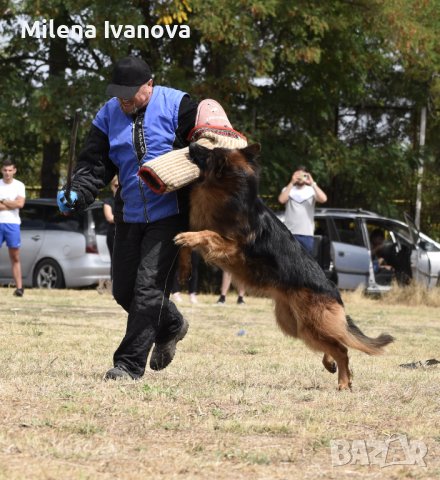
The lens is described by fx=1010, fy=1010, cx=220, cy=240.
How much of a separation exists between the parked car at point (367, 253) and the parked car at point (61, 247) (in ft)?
10.6

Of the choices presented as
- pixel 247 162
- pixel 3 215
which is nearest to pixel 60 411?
pixel 247 162

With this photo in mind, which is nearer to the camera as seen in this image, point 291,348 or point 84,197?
point 84,197

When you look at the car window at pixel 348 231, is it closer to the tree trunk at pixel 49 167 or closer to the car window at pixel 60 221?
the car window at pixel 60 221

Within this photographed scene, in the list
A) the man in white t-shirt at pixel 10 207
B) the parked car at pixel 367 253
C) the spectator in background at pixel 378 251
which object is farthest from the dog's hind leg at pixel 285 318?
the spectator in background at pixel 378 251

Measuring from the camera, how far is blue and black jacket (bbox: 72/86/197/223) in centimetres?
633

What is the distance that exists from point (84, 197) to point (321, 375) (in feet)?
7.29

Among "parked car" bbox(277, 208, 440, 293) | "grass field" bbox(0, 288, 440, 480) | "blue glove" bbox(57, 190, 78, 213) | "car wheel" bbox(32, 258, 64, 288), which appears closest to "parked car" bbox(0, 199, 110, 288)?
"car wheel" bbox(32, 258, 64, 288)

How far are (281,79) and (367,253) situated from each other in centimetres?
467

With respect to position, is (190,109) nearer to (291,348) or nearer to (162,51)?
(291,348)

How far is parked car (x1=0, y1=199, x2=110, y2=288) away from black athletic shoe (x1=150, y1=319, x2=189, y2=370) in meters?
10.5

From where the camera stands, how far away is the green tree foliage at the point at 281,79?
1797 cm

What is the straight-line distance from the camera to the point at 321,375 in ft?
24.2

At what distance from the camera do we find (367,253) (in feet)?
58.0

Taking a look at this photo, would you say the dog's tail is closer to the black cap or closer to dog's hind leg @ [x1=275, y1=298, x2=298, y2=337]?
dog's hind leg @ [x1=275, y1=298, x2=298, y2=337]
